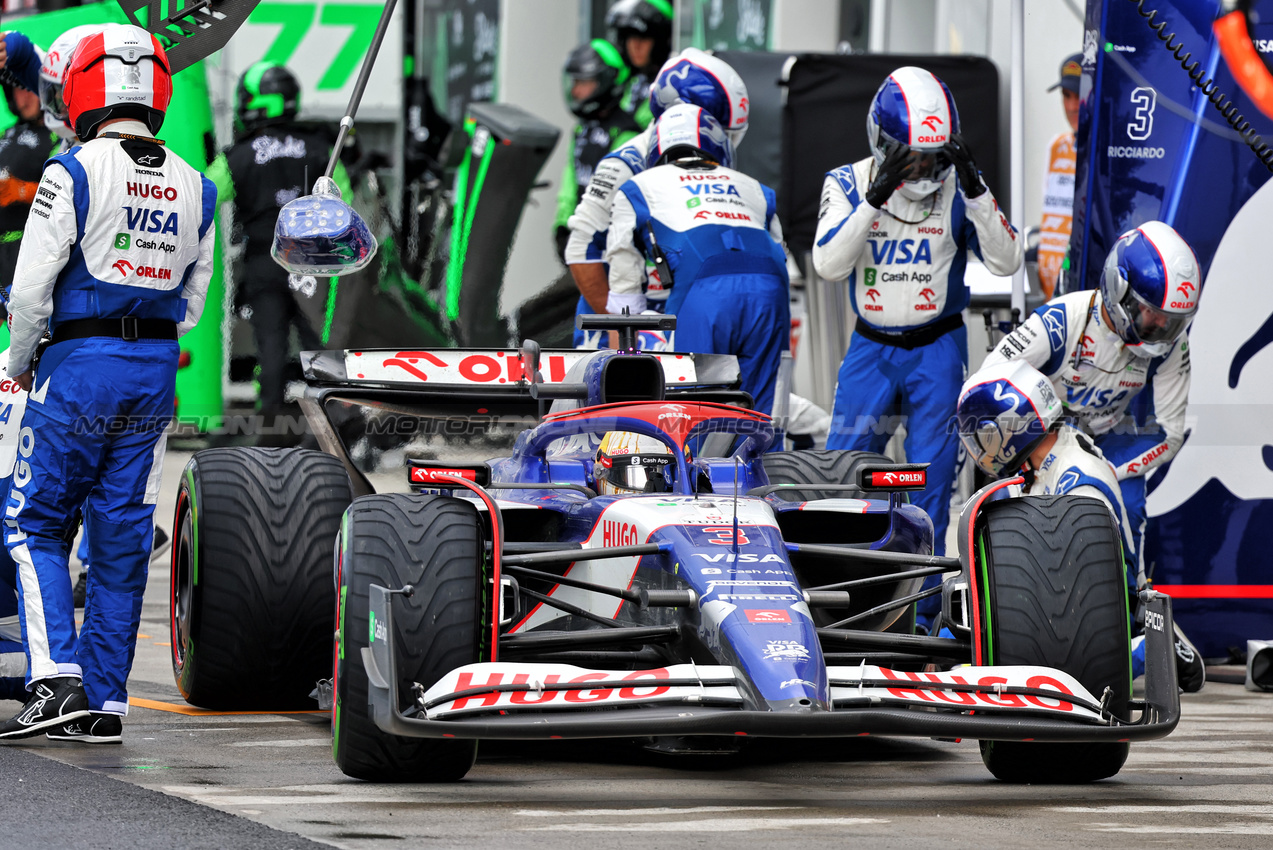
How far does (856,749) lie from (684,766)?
76 cm

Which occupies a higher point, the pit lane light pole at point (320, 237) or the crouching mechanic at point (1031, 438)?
the pit lane light pole at point (320, 237)

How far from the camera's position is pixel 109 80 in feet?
18.8

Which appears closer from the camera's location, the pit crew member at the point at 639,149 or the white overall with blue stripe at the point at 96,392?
the white overall with blue stripe at the point at 96,392

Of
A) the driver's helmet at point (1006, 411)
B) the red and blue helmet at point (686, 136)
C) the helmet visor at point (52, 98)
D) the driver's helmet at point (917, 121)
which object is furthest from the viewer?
the red and blue helmet at point (686, 136)

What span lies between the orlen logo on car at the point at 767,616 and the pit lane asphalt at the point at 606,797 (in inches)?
17.4

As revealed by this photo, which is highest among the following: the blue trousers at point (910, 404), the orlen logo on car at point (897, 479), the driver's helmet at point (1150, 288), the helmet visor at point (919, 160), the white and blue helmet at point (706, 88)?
the white and blue helmet at point (706, 88)

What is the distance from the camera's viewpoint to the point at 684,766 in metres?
5.29

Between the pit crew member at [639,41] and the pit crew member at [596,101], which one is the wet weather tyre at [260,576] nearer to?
the pit crew member at [596,101]

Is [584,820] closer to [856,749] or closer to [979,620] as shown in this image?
[979,620]

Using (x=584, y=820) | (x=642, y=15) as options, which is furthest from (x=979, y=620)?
(x=642, y=15)

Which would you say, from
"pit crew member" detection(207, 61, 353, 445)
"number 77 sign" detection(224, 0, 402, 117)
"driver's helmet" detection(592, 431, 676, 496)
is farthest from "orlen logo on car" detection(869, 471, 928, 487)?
"number 77 sign" detection(224, 0, 402, 117)

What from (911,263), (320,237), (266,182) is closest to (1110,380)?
(911,263)

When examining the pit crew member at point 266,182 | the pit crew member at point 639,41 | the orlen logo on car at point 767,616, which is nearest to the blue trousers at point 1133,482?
the orlen logo on car at point 767,616

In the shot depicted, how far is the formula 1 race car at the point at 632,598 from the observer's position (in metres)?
4.49
